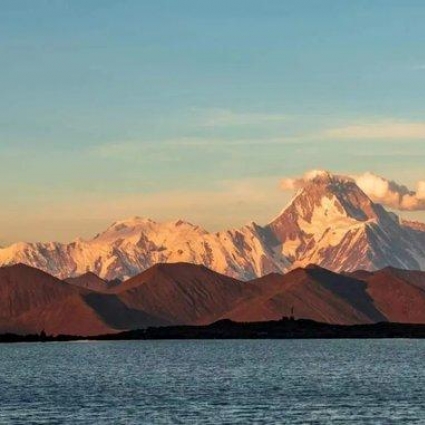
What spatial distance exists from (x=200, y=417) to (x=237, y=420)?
16.0 ft

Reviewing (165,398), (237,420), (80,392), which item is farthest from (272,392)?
(237,420)

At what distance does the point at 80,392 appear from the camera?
15925 centimetres

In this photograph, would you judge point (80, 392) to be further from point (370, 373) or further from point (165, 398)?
point (370, 373)

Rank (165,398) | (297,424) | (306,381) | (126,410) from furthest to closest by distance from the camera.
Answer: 1. (306,381)
2. (165,398)
3. (126,410)
4. (297,424)

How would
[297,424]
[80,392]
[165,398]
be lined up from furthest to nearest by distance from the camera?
1. [80,392]
2. [165,398]
3. [297,424]

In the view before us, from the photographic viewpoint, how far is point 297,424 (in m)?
116

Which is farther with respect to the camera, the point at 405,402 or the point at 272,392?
the point at 272,392

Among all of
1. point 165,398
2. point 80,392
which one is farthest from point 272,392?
point 80,392

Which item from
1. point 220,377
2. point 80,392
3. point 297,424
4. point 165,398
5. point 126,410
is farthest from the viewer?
point 220,377

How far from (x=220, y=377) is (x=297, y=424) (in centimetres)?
7384

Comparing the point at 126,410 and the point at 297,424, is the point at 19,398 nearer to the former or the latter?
the point at 126,410

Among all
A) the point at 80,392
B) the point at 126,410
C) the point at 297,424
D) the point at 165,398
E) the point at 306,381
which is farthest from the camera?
the point at 306,381

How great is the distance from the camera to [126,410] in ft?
431

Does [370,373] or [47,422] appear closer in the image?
[47,422]
